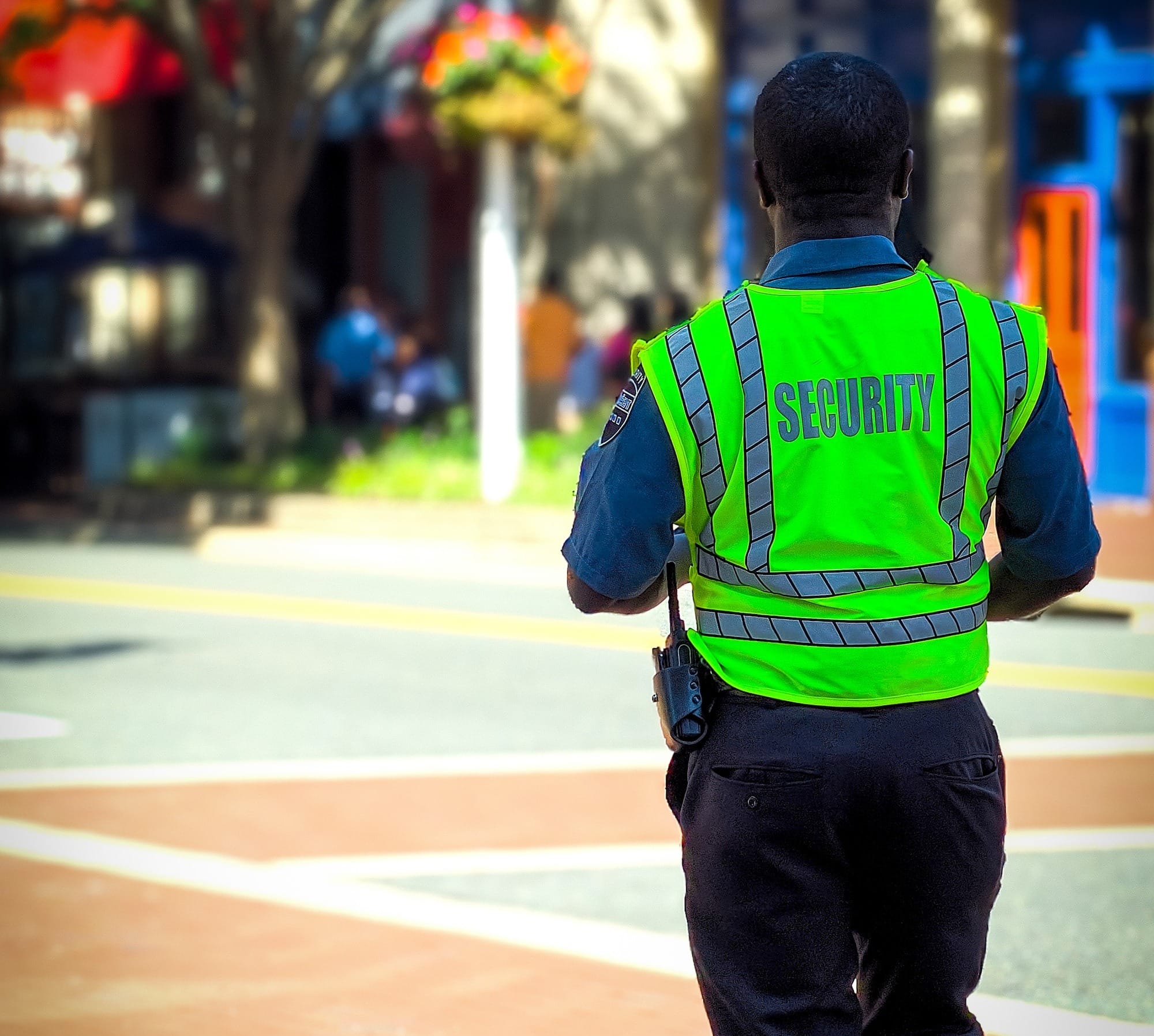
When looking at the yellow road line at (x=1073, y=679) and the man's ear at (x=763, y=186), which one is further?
the yellow road line at (x=1073, y=679)

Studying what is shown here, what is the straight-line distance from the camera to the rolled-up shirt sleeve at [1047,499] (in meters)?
2.67

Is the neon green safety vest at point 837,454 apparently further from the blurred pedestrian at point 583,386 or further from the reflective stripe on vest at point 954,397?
the blurred pedestrian at point 583,386

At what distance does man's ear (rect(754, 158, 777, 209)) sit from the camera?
272cm

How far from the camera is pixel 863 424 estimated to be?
259 cm

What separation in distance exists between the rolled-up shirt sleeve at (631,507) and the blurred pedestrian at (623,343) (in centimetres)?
1587

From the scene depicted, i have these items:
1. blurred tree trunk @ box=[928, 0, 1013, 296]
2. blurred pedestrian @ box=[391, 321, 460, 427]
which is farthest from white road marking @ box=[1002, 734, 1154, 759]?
blurred pedestrian @ box=[391, 321, 460, 427]

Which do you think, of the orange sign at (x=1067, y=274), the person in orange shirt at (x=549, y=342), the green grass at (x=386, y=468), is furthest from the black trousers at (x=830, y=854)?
the person in orange shirt at (x=549, y=342)

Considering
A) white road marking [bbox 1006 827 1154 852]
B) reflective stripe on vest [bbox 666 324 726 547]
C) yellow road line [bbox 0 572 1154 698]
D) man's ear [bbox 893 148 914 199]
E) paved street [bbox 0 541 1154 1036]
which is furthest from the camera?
yellow road line [bbox 0 572 1154 698]

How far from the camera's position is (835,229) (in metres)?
2.66

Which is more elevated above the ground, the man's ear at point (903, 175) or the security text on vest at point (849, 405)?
the man's ear at point (903, 175)

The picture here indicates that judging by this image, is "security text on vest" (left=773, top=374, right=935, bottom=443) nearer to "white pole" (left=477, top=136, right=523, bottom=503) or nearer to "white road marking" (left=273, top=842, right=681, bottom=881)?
"white road marking" (left=273, top=842, right=681, bottom=881)

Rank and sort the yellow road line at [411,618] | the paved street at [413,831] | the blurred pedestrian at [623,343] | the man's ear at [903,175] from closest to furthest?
the man's ear at [903,175] → the paved street at [413,831] → the yellow road line at [411,618] → the blurred pedestrian at [623,343]

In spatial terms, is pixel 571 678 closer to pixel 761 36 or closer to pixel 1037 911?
pixel 1037 911

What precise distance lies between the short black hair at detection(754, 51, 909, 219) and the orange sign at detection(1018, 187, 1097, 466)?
16.2 metres
